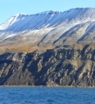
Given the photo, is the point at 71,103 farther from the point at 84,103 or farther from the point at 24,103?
the point at 24,103

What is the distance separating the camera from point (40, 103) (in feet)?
336

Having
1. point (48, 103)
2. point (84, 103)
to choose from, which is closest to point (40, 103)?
point (48, 103)

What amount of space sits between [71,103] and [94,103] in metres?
5.14

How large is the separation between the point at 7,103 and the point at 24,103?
3.85 m

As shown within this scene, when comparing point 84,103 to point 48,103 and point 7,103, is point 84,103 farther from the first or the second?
point 7,103

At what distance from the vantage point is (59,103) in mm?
103438

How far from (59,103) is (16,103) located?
9778 millimetres

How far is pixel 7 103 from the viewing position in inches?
3917

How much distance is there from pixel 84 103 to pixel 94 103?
7.85 feet

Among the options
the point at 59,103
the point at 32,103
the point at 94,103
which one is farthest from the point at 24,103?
the point at 94,103

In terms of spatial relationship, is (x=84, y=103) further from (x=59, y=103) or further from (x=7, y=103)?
(x=7, y=103)

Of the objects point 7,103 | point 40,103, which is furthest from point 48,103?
point 7,103

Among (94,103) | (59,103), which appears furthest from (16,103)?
(94,103)

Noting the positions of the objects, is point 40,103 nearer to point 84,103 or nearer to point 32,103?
point 32,103
